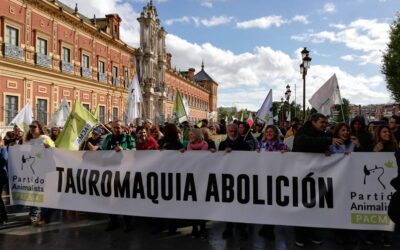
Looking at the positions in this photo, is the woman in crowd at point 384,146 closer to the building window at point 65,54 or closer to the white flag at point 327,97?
the white flag at point 327,97

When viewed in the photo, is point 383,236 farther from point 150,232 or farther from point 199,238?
A: point 150,232

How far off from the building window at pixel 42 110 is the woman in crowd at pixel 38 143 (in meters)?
19.9

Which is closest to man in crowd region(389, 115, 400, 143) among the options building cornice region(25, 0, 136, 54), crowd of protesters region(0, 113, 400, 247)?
crowd of protesters region(0, 113, 400, 247)

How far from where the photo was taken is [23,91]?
25.1 meters

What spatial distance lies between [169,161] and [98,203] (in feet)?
4.76

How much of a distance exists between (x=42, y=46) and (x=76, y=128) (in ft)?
75.9

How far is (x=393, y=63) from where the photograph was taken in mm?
32438

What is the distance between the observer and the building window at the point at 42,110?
26.1 metres

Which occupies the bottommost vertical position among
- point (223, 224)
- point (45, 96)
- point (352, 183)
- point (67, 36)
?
point (223, 224)

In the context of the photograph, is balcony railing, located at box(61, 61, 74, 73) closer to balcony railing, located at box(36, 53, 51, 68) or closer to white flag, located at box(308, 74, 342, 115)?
balcony railing, located at box(36, 53, 51, 68)

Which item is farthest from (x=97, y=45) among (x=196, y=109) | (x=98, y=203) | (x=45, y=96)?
(x=196, y=109)

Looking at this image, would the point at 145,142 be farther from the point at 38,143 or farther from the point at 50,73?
the point at 50,73

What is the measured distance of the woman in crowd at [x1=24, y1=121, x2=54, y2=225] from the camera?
7.07 metres

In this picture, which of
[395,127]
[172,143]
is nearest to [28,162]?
[172,143]
